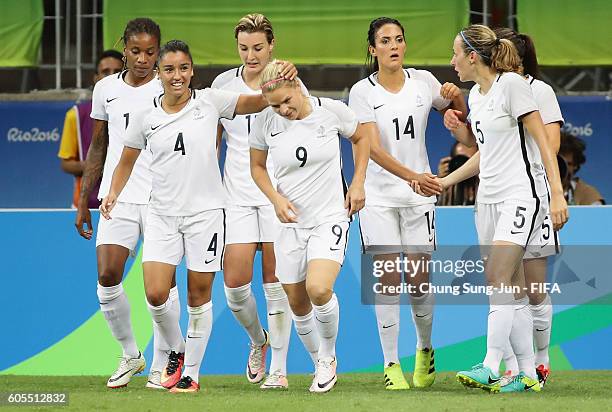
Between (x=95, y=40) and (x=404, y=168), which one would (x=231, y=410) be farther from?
(x=95, y=40)

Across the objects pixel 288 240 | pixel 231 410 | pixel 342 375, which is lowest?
pixel 342 375

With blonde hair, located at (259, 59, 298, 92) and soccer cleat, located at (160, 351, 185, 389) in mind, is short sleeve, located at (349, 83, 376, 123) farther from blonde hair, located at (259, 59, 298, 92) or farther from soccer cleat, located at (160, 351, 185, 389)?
soccer cleat, located at (160, 351, 185, 389)

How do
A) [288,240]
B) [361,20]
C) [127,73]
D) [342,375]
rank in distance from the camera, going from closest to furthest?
1. [288,240]
2. [127,73]
3. [342,375]
4. [361,20]

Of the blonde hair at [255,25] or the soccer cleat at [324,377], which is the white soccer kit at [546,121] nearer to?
the soccer cleat at [324,377]

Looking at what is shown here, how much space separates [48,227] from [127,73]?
181 cm

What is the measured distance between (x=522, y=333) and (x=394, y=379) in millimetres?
905

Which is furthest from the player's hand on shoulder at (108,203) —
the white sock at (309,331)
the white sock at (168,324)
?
the white sock at (309,331)

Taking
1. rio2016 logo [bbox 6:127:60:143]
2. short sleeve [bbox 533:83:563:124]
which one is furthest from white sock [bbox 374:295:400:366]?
rio2016 logo [bbox 6:127:60:143]

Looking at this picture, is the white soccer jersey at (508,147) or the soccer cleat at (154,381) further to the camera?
the soccer cleat at (154,381)

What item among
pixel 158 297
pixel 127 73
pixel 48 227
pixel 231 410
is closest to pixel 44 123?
pixel 48 227

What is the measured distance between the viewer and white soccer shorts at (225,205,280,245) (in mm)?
9266

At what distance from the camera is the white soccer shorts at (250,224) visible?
30.4ft

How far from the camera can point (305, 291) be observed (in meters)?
8.57

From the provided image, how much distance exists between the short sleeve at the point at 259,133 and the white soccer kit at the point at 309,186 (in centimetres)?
2
